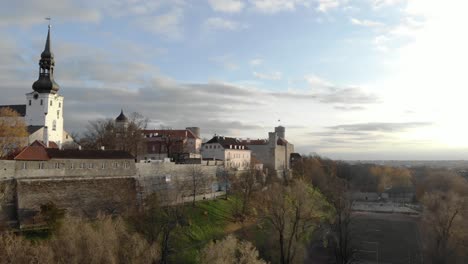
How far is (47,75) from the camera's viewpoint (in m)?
44.8

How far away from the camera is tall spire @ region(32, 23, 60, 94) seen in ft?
139

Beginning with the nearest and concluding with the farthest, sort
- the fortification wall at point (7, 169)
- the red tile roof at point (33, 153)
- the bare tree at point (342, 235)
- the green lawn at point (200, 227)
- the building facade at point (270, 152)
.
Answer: the fortification wall at point (7, 169), the red tile roof at point (33, 153), the green lawn at point (200, 227), the bare tree at point (342, 235), the building facade at point (270, 152)

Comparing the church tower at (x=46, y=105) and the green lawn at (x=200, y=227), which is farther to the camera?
the church tower at (x=46, y=105)

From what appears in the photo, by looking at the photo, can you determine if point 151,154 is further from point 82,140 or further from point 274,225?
point 274,225

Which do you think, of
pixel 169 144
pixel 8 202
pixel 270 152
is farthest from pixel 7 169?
pixel 270 152

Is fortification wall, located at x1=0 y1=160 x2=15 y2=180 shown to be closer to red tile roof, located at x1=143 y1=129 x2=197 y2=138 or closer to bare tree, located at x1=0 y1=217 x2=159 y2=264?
bare tree, located at x1=0 y1=217 x2=159 y2=264

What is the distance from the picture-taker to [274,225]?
30.4 metres

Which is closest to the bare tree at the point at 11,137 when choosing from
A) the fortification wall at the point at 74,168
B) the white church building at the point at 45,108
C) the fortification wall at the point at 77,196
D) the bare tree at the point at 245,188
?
the white church building at the point at 45,108

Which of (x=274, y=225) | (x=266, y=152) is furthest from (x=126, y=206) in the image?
(x=266, y=152)

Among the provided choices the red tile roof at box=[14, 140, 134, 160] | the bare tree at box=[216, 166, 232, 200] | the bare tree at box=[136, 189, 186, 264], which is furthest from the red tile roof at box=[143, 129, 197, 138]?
the red tile roof at box=[14, 140, 134, 160]

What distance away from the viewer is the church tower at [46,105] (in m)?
44.7

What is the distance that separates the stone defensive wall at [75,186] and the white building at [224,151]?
2267 cm

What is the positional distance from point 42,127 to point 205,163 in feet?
59.5

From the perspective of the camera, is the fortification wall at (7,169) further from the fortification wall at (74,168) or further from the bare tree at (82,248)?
the bare tree at (82,248)
